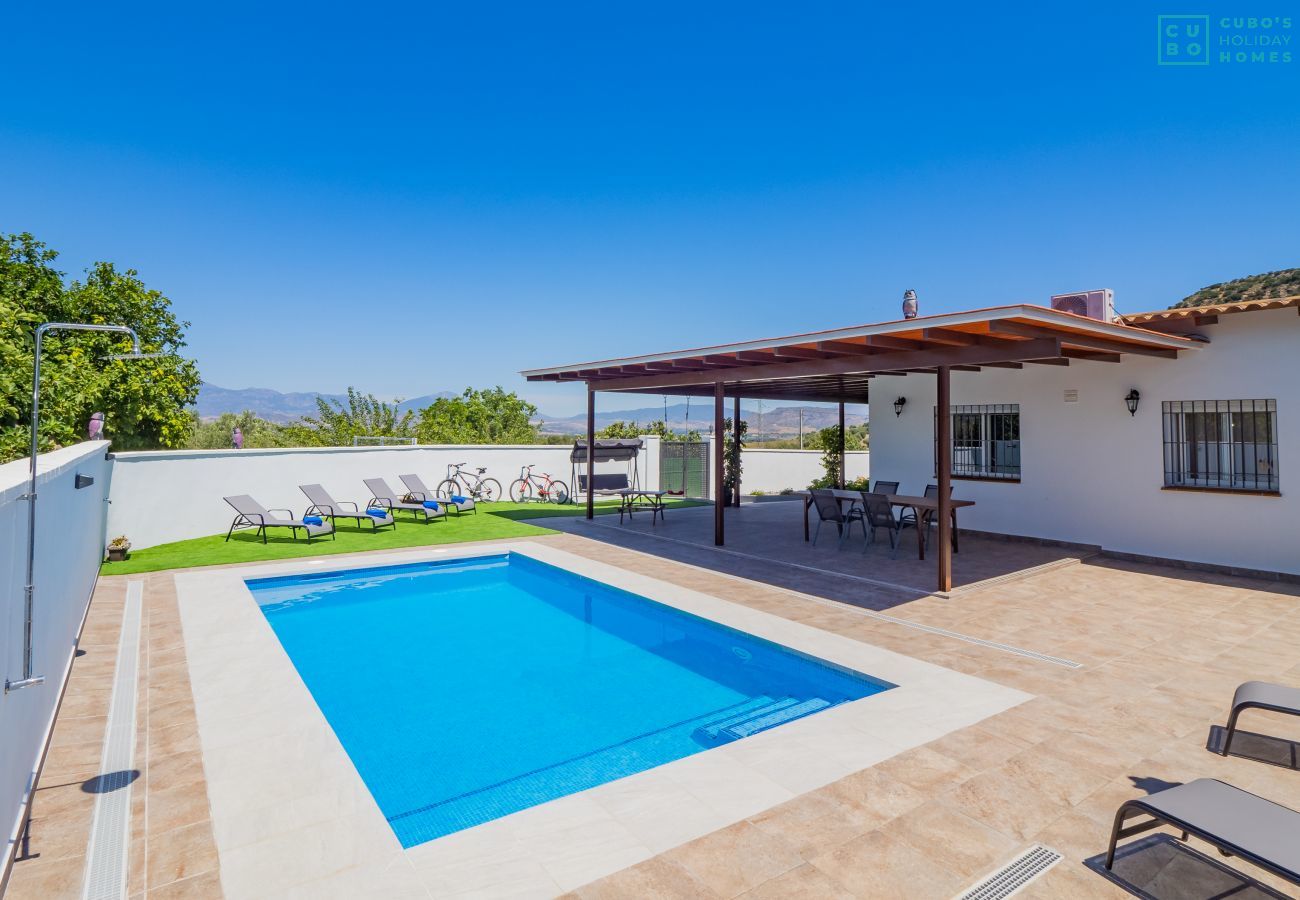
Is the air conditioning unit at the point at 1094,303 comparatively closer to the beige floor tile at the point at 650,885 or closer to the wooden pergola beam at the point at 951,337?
the wooden pergola beam at the point at 951,337

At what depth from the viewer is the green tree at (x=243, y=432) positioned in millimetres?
24094

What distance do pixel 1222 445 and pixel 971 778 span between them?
331 inches

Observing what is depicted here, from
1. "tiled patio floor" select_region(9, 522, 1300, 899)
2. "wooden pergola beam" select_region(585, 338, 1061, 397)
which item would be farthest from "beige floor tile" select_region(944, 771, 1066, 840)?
"wooden pergola beam" select_region(585, 338, 1061, 397)

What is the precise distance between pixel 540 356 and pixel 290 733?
48.2m

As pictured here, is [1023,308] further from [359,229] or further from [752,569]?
[359,229]

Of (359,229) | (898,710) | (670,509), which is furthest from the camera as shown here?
(359,229)

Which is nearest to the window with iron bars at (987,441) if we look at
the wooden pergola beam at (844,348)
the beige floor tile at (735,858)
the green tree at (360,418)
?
the wooden pergola beam at (844,348)

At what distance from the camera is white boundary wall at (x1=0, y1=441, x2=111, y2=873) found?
8.93 ft

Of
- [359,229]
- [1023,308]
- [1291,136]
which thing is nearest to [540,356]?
[359,229]

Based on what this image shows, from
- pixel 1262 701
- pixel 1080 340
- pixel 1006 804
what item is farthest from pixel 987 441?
pixel 1006 804

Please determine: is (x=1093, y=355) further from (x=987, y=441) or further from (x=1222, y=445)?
(x=987, y=441)

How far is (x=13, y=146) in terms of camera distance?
1433cm

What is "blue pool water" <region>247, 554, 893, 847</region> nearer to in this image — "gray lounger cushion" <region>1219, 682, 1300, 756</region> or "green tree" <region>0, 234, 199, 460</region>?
"gray lounger cushion" <region>1219, 682, 1300, 756</region>

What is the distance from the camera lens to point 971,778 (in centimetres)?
341
